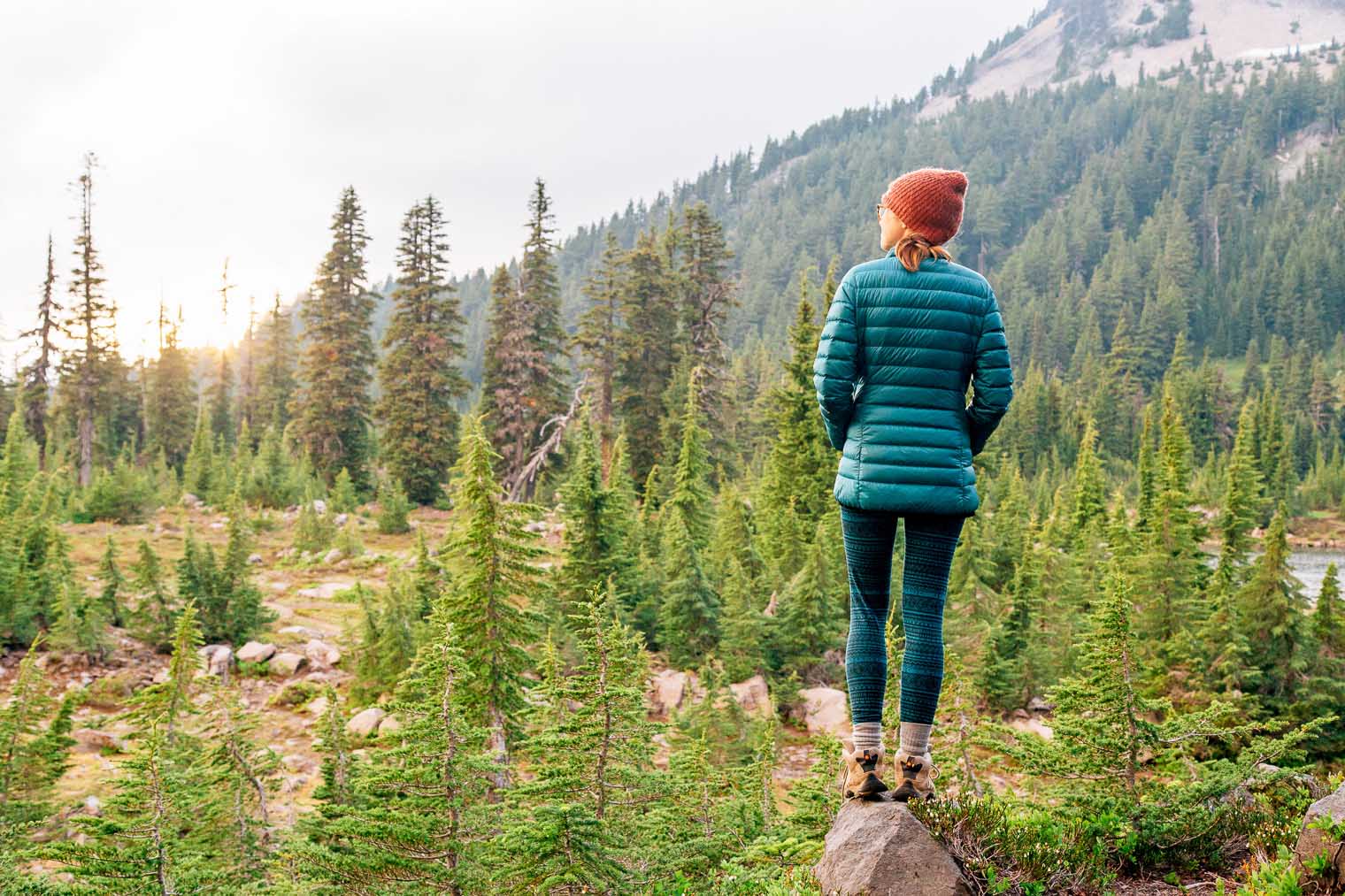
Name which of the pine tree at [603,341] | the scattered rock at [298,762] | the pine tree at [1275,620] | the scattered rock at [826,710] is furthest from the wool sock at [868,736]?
the pine tree at [603,341]

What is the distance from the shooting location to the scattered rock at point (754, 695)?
13.5m

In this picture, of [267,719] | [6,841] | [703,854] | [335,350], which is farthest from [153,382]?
[703,854]

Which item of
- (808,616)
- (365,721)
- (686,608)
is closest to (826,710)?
(808,616)

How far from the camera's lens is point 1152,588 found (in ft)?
54.1

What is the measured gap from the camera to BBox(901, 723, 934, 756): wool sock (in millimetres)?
4512

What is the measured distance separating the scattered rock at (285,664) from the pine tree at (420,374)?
1952 centimetres

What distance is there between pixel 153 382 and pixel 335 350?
821 inches

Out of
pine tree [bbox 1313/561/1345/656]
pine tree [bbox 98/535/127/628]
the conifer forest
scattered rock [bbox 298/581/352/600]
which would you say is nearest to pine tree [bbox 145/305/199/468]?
the conifer forest

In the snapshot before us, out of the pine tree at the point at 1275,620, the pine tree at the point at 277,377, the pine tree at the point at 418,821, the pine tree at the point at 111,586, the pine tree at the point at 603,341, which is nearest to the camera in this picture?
the pine tree at the point at 418,821

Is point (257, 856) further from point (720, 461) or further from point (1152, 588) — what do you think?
point (720, 461)

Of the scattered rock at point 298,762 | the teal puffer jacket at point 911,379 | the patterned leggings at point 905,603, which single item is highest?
the teal puffer jacket at point 911,379

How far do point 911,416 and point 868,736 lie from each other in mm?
1744

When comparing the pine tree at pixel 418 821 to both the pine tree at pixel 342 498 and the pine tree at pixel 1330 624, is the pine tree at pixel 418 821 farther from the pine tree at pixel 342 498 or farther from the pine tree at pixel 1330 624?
the pine tree at pixel 342 498

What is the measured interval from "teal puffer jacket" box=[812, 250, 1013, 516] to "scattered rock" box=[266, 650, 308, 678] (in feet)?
47.1
